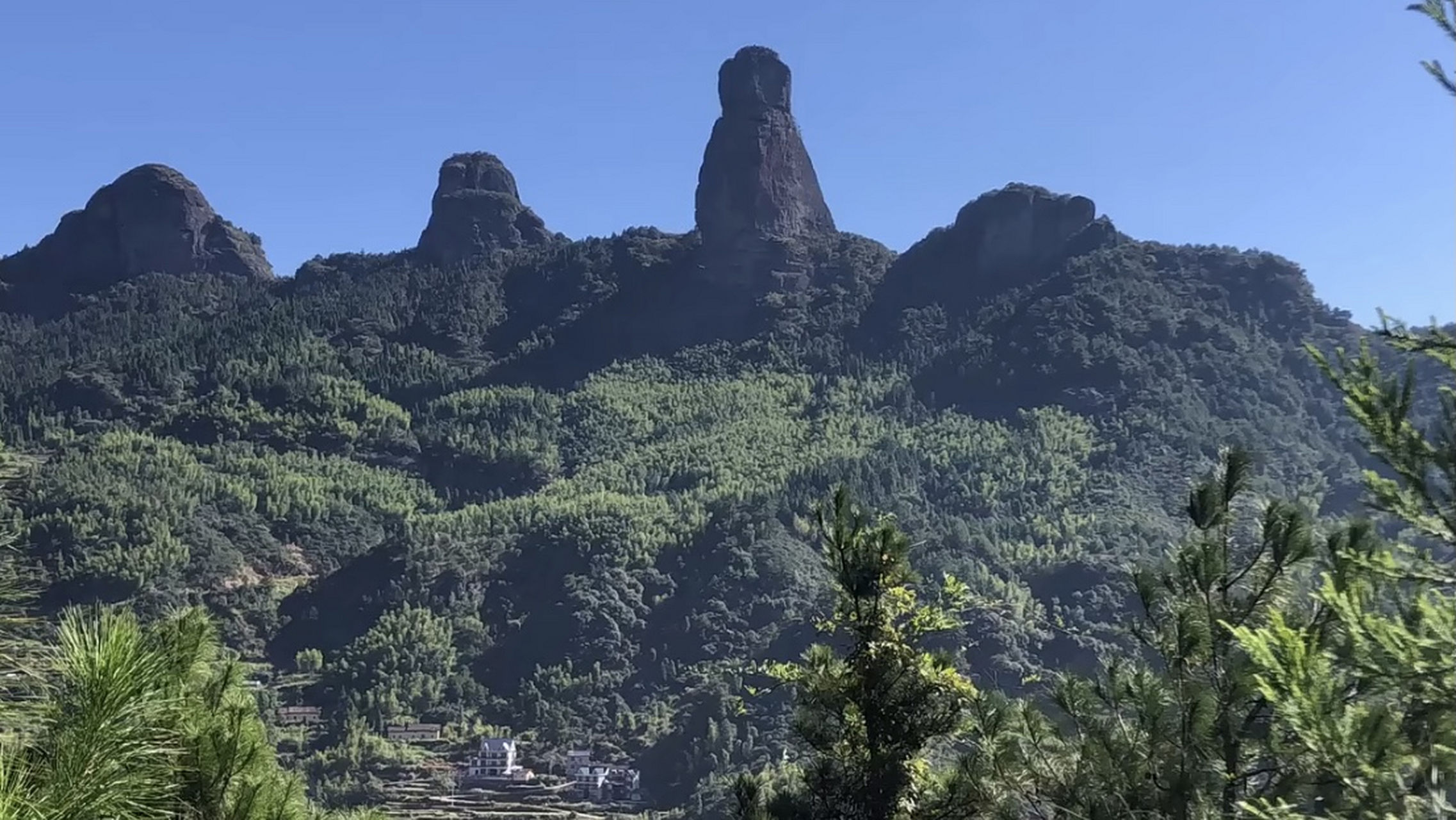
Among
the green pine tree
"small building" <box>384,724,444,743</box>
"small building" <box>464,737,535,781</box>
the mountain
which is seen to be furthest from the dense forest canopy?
the green pine tree

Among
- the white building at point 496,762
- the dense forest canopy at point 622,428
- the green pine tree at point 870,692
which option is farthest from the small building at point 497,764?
the green pine tree at point 870,692

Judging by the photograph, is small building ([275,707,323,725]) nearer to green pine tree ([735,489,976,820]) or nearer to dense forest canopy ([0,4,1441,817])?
dense forest canopy ([0,4,1441,817])

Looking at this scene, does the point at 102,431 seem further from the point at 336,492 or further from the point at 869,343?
the point at 869,343

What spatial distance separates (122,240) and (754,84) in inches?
4036

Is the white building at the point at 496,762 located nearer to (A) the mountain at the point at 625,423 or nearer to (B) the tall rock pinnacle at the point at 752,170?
(A) the mountain at the point at 625,423

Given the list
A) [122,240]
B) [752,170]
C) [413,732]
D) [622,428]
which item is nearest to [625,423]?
[622,428]

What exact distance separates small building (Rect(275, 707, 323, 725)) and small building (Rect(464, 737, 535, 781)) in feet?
41.1

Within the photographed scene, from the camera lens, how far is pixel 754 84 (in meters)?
167

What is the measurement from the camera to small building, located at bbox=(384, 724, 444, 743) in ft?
247

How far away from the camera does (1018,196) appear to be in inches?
6147

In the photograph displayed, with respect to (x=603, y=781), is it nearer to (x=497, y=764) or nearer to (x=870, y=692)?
(x=497, y=764)

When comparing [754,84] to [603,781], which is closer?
[603,781]

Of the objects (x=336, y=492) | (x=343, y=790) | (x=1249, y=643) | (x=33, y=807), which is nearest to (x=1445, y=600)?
(x=1249, y=643)

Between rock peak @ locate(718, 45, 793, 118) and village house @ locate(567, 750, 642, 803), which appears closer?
village house @ locate(567, 750, 642, 803)
